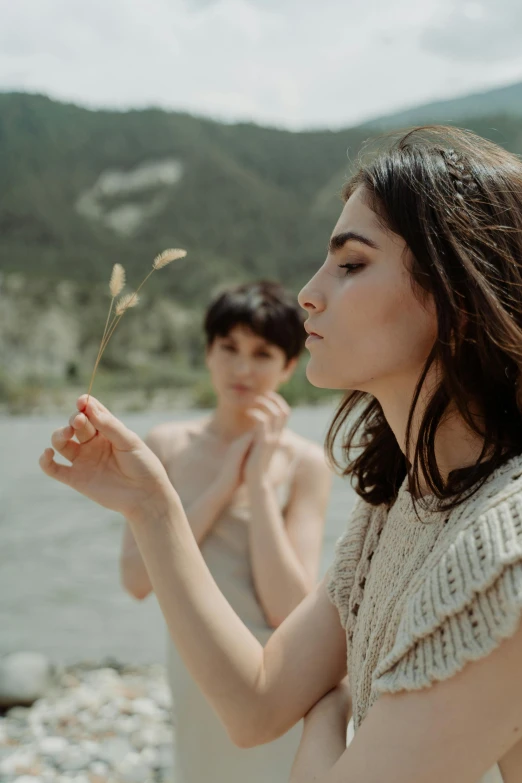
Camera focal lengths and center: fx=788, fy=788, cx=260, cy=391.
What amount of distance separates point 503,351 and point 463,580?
41 centimetres

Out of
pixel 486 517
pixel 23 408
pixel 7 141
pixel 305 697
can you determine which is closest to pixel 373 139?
pixel 486 517

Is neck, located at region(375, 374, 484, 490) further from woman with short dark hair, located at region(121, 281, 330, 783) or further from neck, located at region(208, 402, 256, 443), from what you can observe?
neck, located at region(208, 402, 256, 443)

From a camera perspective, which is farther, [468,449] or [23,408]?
[23,408]

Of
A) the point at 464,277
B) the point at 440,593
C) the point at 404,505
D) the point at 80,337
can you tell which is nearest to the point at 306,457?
the point at 404,505

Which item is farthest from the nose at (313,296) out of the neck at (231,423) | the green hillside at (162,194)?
the green hillside at (162,194)

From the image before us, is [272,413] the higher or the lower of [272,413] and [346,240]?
the lower

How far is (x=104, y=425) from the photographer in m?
1.42

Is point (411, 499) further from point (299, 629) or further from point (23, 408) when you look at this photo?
point (23, 408)

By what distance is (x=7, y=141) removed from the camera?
28984mm

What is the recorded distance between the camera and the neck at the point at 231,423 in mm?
2779

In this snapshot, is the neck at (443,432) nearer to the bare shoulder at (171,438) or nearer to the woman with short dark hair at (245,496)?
the woman with short dark hair at (245,496)

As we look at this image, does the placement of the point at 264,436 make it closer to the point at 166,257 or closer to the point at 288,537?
the point at 288,537

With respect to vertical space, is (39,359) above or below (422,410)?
below

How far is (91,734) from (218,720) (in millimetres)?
2423
